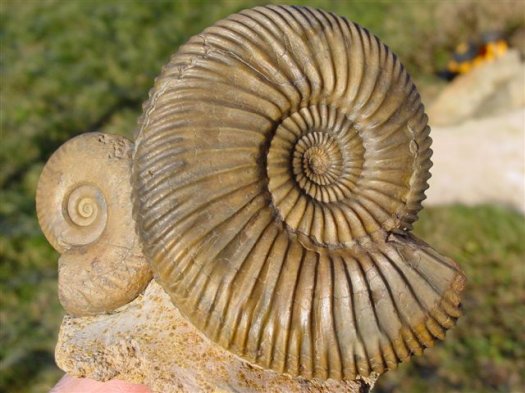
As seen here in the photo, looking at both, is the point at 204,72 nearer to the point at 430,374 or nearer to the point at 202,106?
the point at 202,106

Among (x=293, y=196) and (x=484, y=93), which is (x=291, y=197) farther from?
(x=484, y=93)

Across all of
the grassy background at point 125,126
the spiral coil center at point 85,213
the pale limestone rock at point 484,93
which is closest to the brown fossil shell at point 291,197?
the spiral coil center at point 85,213

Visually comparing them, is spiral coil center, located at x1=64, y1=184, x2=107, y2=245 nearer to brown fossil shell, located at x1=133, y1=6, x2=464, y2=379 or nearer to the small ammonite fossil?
the small ammonite fossil

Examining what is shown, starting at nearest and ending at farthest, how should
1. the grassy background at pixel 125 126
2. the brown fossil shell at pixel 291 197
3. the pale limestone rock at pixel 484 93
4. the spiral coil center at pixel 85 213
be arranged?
the brown fossil shell at pixel 291 197
the spiral coil center at pixel 85 213
the grassy background at pixel 125 126
the pale limestone rock at pixel 484 93

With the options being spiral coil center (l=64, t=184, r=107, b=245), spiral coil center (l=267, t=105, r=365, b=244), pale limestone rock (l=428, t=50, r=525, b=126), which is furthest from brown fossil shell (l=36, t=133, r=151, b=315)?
pale limestone rock (l=428, t=50, r=525, b=126)

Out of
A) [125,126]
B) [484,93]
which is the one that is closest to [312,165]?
[125,126]

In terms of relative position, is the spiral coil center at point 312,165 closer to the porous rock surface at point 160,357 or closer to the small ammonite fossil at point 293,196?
the small ammonite fossil at point 293,196

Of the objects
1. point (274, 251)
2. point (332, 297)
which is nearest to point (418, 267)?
point (332, 297)
